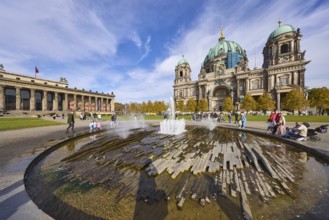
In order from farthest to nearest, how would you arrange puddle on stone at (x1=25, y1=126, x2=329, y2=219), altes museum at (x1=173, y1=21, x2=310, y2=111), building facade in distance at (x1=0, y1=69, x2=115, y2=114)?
altes museum at (x1=173, y1=21, x2=310, y2=111) → building facade in distance at (x1=0, y1=69, x2=115, y2=114) → puddle on stone at (x1=25, y1=126, x2=329, y2=219)

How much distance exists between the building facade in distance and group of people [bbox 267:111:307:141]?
64.2 m

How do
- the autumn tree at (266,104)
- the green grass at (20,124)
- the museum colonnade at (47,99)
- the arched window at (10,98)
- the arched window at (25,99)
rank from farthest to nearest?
1. the arched window at (25,99)
2. the autumn tree at (266,104)
3. the arched window at (10,98)
4. the museum colonnade at (47,99)
5. the green grass at (20,124)

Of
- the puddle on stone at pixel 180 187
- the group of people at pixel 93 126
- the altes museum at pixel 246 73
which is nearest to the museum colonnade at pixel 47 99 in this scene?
the group of people at pixel 93 126

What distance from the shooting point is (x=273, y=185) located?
168 inches

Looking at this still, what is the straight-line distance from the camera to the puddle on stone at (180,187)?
313 centimetres

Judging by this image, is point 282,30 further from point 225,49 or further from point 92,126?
point 92,126

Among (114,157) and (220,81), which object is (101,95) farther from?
(114,157)

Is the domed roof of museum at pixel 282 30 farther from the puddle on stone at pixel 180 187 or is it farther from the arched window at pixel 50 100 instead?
the arched window at pixel 50 100

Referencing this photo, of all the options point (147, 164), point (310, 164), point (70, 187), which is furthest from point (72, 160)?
point (310, 164)

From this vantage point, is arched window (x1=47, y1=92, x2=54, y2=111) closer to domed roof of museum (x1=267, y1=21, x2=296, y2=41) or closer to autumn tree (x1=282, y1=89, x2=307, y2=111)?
autumn tree (x1=282, y1=89, x2=307, y2=111)

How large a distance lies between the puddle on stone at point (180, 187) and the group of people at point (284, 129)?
3671 millimetres

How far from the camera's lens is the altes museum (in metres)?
55.7

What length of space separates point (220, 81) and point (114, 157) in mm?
77490

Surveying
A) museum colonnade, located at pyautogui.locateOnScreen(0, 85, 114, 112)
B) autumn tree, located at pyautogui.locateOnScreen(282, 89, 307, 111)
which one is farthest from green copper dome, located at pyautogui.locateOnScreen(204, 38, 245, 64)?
museum colonnade, located at pyautogui.locateOnScreen(0, 85, 114, 112)
